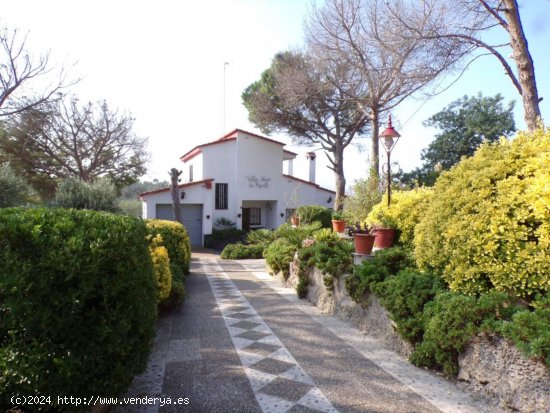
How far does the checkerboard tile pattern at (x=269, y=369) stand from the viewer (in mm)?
2812

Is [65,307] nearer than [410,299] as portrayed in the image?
Yes

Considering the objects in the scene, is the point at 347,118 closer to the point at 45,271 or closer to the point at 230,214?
the point at 230,214

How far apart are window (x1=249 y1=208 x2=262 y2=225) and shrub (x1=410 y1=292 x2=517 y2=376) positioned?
65.8 ft

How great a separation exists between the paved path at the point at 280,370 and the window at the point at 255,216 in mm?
17662

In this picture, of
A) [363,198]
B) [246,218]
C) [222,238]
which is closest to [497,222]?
[363,198]

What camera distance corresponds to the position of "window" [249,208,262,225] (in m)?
23.4

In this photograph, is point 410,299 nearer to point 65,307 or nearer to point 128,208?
point 65,307

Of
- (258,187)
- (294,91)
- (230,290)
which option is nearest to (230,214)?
(258,187)

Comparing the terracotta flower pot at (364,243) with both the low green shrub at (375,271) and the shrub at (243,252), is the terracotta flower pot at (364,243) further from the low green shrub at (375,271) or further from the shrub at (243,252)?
the shrub at (243,252)

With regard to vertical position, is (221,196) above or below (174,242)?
above

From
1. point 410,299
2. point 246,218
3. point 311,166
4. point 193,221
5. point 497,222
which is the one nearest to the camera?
→ point 497,222

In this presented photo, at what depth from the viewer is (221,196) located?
21125 millimetres

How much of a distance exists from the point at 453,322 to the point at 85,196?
1518 cm

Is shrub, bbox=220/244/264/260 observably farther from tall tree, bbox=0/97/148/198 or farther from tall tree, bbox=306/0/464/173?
tall tree, bbox=0/97/148/198
